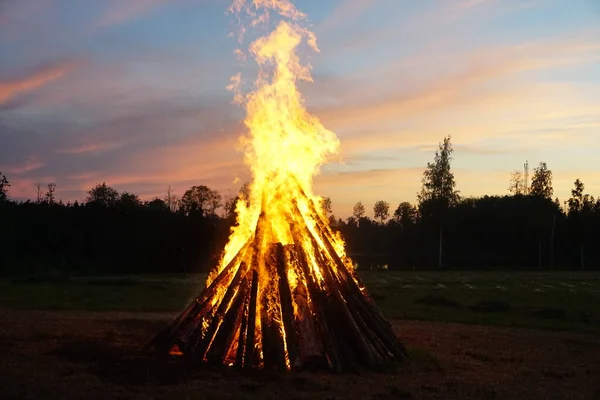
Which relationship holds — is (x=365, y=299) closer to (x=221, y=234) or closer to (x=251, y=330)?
(x=251, y=330)

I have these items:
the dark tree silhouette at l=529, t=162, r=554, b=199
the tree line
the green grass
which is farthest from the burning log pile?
the dark tree silhouette at l=529, t=162, r=554, b=199

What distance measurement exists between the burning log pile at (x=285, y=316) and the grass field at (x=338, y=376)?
1.51ft

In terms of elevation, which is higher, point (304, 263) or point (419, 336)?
point (304, 263)

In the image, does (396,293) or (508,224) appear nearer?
(396,293)

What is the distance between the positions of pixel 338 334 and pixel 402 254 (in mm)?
61577

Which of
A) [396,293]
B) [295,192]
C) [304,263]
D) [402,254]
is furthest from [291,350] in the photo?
[402,254]

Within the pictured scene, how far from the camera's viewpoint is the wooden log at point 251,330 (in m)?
10.5

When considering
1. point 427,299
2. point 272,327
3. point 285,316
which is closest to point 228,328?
point 272,327

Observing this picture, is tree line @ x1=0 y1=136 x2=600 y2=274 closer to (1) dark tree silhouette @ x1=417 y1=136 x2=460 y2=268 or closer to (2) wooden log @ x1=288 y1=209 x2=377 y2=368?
(1) dark tree silhouette @ x1=417 y1=136 x2=460 y2=268

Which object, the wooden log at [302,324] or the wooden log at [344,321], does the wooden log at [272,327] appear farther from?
the wooden log at [344,321]

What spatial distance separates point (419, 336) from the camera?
15.2 m

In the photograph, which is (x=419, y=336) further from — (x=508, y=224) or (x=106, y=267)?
(x=508, y=224)

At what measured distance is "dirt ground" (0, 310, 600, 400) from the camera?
8961mm

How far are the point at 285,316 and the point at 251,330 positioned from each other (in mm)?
646
